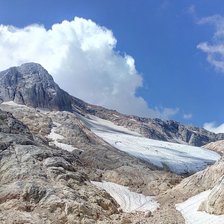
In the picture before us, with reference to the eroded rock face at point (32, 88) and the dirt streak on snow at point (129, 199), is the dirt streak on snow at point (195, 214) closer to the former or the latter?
the dirt streak on snow at point (129, 199)

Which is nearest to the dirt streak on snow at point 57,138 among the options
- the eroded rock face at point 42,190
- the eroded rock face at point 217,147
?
the eroded rock face at point 42,190

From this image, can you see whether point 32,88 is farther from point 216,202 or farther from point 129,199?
point 216,202

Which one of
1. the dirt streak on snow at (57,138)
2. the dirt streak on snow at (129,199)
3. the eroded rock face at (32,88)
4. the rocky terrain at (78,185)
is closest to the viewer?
the rocky terrain at (78,185)

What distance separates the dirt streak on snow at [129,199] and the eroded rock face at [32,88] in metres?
115

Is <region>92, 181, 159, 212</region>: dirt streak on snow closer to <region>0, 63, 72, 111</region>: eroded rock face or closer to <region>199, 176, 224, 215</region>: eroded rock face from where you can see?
<region>199, 176, 224, 215</region>: eroded rock face

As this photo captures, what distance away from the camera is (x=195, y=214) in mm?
40375

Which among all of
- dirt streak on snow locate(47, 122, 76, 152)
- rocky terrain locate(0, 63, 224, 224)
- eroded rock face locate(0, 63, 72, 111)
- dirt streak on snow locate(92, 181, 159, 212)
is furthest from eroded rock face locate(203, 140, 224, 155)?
dirt streak on snow locate(92, 181, 159, 212)

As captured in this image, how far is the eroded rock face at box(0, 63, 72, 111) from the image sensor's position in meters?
177

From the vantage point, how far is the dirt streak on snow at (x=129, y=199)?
5162 cm

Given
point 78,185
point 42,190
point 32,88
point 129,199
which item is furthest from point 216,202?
point 32,88

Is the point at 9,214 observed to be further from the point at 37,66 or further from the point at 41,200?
the point at 37,66

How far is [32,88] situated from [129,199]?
130 meters

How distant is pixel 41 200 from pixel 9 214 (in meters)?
4.44

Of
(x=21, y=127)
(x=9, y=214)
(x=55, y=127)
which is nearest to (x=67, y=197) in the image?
(x=9, y=214)
